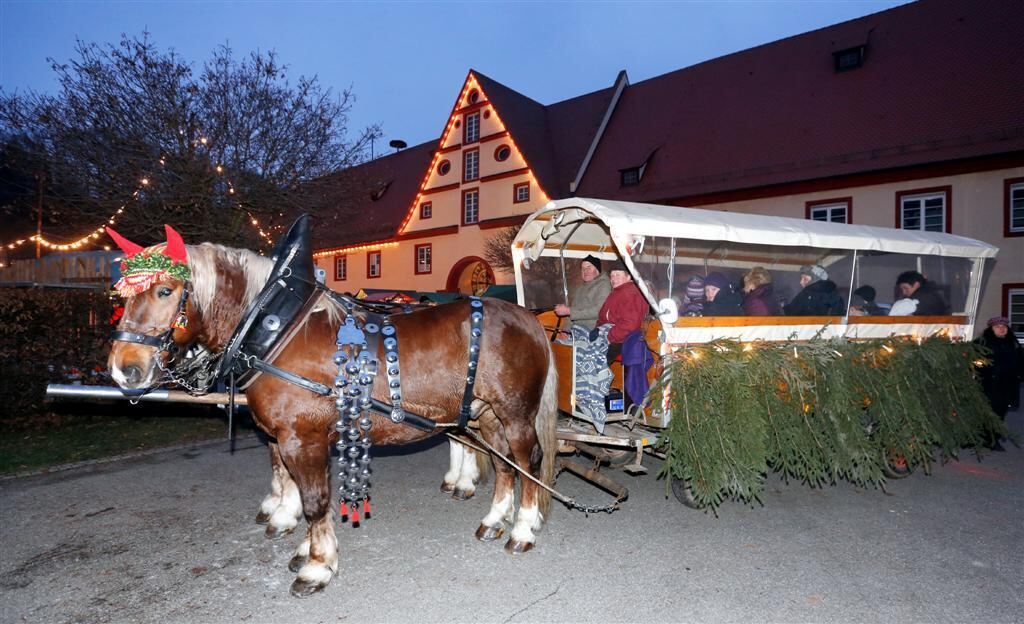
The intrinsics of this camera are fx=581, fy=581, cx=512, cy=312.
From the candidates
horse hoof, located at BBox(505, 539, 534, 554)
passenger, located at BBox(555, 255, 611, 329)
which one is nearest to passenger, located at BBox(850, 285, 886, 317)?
passenger, located at BBox(555, 255, 611, 329)

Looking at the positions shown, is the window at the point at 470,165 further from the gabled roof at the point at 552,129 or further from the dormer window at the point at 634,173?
the dormer window at the point at 634,173

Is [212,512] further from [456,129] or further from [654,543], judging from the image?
[456,129]

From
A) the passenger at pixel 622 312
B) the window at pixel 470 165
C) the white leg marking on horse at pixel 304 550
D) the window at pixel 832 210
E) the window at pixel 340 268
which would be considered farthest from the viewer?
the window at pixel 340 268

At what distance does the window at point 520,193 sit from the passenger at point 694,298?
1580 centimetres

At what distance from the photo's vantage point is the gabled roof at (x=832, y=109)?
43.9 feet

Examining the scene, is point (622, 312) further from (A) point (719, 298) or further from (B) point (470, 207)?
(B) point (470, 207)

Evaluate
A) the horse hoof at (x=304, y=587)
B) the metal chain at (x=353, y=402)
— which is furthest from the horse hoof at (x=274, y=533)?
the metal chain at (x=353, y=402)

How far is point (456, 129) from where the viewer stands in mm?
22047

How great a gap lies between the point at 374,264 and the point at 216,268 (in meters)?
23.2

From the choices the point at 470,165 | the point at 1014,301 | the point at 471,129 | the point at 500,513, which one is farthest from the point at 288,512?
the point at 471,129

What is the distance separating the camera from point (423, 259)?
23.7m

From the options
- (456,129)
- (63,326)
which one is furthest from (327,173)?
(456,129)

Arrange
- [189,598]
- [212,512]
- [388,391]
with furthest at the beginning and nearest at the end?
[212,512]
[388,391]
[189,598]

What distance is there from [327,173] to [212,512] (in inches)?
291
